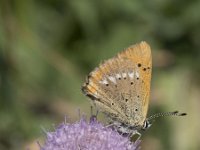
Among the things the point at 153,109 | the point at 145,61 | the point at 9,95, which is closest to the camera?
the point at 145,61

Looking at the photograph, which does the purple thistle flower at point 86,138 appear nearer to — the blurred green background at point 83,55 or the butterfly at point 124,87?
the butterfly at point 124,87

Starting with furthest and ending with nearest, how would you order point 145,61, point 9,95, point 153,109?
1. point 153,109
2. point 9,95
3. point 145,61

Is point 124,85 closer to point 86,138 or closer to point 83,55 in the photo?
point 86,138

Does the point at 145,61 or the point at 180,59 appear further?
the point at 180,59

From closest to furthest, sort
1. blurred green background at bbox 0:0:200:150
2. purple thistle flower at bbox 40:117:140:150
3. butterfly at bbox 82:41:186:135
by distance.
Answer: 1. purple thistle flower at bbox 40:117:140:150
2. butterfly at bbox 82:41:186:135
3. blurred green background at bbox 0:0:200:150

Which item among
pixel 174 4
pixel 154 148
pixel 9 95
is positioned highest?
pixel 174 4

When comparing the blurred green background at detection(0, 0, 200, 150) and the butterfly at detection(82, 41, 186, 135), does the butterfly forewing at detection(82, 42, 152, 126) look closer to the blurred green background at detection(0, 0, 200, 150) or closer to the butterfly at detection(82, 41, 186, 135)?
the butterfly at detection(82, 41, 186, 135)

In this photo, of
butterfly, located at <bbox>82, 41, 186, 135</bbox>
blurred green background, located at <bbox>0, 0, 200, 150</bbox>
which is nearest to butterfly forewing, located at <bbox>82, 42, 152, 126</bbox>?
butterfly, located at <bbox>82, 41, 186, 135</bbox>

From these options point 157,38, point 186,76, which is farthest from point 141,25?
point 186,76

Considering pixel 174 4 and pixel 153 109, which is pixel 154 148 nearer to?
pixel 153 109
